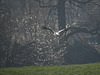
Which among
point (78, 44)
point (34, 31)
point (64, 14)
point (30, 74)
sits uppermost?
point (64, 14)

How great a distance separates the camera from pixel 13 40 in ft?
63.7

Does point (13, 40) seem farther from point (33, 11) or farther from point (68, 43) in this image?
point (68, 43)

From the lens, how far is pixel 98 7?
20594 mm

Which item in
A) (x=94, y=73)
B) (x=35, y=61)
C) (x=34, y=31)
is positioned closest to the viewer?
(x=94, y=73)

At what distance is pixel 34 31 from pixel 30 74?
26.2ft

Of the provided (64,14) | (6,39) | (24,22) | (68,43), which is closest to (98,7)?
(64,14)

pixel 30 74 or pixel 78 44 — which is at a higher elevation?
pixel 78 44

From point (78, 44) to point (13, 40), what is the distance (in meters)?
7.67

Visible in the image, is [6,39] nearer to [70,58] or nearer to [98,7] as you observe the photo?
[70,58]

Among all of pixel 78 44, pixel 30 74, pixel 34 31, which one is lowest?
pixel 30 74

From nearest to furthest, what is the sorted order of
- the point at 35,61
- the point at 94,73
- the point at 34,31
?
the point at 94,73 → the point at 35,61 → the point at 34,31

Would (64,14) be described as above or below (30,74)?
above

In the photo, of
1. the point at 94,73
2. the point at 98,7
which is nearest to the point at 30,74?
the point at 94,73

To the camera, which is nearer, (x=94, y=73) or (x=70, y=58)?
(x=94, y=73)
